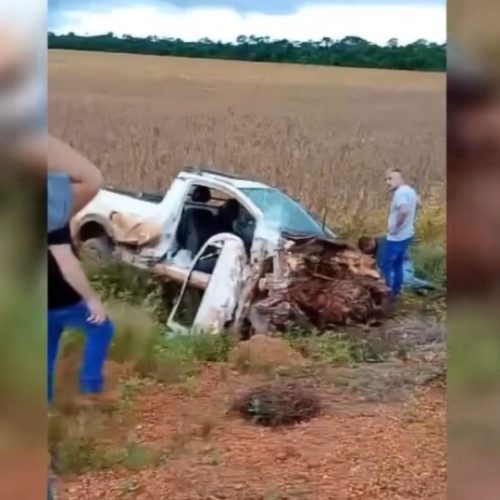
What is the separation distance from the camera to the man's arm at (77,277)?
2.98 m

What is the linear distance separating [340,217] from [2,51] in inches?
47.0

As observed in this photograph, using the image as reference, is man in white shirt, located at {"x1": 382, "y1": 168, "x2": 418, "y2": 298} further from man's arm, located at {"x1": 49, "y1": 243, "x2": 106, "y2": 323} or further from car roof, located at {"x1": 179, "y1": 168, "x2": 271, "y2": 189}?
man's arm, located at {"x1": 49, "y1": 243, "x2": 106, "y2": 323}

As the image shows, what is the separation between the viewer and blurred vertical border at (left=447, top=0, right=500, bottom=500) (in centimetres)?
309

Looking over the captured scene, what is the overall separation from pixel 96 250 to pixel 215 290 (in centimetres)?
40

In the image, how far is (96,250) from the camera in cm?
301

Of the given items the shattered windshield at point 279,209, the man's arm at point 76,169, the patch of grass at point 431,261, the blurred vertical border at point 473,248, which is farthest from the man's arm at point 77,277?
the blurred vertical border at point 473,248

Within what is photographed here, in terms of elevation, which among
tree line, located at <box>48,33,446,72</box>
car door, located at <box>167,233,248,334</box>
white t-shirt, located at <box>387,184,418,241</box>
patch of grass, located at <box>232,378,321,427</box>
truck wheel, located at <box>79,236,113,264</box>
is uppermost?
tree line, located at <box>48,33,446,72</box>

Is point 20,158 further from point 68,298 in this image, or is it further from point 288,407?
point 288,407

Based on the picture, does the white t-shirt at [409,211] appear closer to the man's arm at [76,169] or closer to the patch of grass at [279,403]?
the patch of grass at [279,403]

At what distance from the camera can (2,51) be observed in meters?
2.95

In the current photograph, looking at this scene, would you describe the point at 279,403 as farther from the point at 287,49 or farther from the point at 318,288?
the point at 287,49

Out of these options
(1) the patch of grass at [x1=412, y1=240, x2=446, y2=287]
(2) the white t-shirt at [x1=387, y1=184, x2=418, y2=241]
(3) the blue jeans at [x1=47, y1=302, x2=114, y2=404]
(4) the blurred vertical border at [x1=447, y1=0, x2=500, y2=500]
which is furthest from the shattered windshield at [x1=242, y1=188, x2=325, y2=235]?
(3) the blue jeans at [x1=47, y1=302, x2=114, y2=404]

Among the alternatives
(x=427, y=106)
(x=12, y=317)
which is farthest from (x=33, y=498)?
(x=427, y=106)

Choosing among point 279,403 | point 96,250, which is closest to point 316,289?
point 279,403
